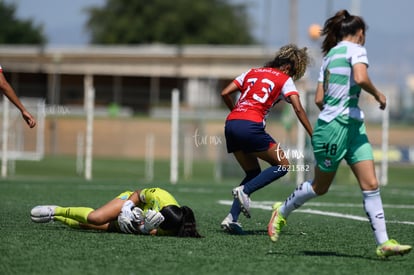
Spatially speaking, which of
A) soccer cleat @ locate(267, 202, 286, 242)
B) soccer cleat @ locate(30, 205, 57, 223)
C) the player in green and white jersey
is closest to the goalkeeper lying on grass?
soccer cleat @ locate(30, 205, 57, 223)

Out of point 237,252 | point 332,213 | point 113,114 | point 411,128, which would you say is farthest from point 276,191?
point 113,114

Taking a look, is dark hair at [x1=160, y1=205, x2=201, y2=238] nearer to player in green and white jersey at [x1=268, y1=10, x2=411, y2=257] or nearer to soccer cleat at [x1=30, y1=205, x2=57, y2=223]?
soccer cleat at [x1=30, y1=205, x2=57, y2=223]

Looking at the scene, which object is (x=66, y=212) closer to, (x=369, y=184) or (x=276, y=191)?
(x=369, y=184)

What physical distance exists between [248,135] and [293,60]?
956 millimetres

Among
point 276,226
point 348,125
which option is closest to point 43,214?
point 276,226

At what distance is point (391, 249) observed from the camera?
7.55 meters

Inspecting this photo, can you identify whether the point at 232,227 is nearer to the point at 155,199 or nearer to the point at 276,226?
the point at 155,199

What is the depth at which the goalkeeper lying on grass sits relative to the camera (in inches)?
→ 348

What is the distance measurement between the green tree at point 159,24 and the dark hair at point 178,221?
256ft

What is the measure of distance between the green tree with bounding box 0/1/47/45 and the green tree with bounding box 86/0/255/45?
6392 millimetres

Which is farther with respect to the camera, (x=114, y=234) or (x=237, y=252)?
(x=114, y=234)

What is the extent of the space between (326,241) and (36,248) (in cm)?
293

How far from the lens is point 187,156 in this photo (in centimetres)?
3338

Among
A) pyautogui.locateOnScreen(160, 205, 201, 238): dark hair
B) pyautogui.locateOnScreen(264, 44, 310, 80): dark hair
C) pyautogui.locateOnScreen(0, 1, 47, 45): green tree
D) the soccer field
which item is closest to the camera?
the soccer field
